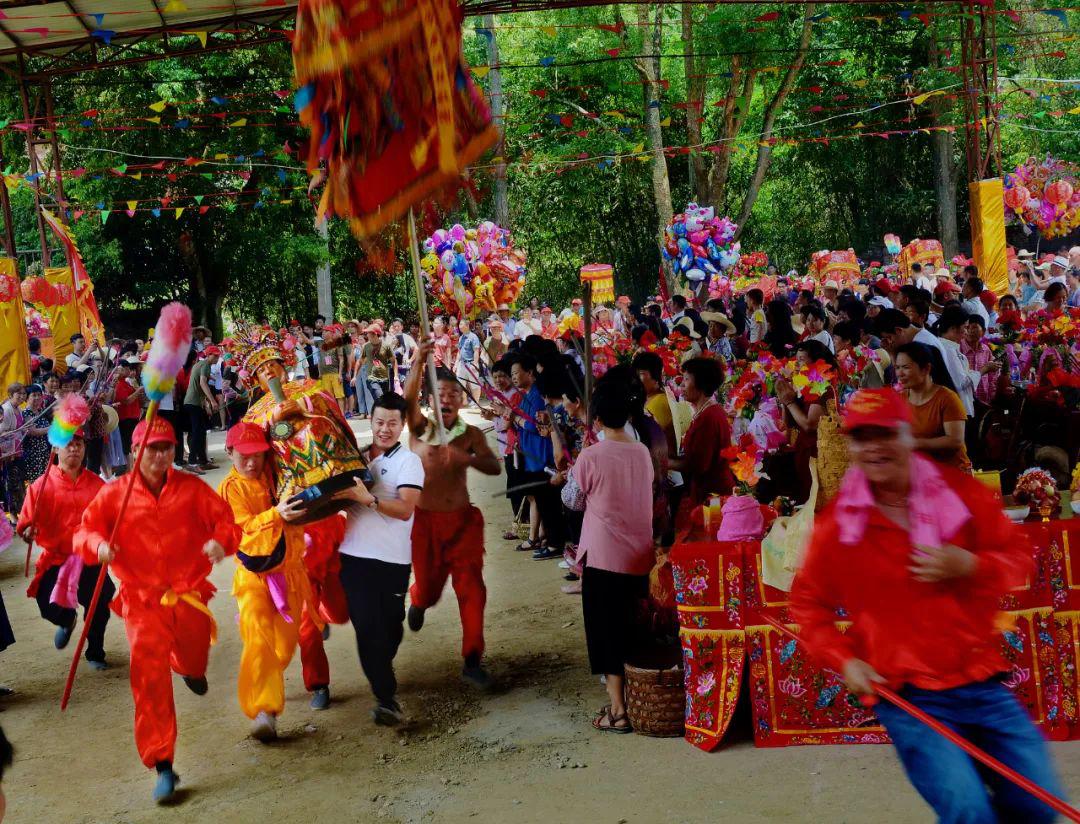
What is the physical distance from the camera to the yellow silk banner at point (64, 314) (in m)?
18.3

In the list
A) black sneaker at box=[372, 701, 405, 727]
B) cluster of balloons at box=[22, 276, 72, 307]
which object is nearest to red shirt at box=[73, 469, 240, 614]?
black sneaker at box=[372, 701, 405, 727]

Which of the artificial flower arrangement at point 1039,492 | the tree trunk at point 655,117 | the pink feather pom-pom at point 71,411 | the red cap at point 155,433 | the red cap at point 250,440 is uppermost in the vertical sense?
the tree trunk at point 655,117

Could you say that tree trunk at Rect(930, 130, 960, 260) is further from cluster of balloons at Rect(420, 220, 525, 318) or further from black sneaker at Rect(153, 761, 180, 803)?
black sneaker at Rect(153, 761, 180, 803)

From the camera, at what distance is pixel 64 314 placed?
60.7 feet

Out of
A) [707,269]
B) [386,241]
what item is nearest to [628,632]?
[386,241]

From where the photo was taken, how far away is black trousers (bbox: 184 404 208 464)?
52.0 ft

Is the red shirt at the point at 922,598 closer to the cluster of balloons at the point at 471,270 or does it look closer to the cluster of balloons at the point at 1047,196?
the cluster of balloons at the point at 471,270

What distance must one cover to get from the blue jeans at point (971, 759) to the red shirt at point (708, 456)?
3.51 meters

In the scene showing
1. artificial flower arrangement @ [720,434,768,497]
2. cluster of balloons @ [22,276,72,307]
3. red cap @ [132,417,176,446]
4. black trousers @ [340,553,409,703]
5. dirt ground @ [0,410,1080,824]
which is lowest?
dirt ground @ [0,410,1080,824]

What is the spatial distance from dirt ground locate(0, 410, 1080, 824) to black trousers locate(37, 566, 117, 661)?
0.49 feet

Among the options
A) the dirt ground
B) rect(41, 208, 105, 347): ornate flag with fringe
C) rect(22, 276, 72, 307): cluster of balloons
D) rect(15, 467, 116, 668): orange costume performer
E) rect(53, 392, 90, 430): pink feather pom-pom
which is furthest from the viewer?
rect(22, 276, 72, 307): cluster of balloons

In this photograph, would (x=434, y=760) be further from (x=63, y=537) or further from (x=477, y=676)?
(x=63, y=537)

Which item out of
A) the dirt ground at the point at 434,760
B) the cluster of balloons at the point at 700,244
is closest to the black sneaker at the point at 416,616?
the dirt ground at the point at 434,760

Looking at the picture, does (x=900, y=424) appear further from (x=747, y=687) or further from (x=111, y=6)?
(x=111, y=6)
